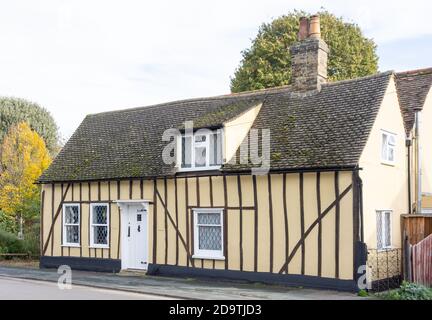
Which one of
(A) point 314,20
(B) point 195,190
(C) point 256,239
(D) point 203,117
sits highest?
(A) point 314,20

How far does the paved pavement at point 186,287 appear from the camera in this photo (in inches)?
603

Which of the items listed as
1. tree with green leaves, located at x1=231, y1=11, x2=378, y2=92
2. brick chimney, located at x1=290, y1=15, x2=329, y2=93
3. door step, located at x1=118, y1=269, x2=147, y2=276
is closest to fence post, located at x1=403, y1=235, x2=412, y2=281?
brick chimney, located at x1=290, y1=15, x2=329, y2=93

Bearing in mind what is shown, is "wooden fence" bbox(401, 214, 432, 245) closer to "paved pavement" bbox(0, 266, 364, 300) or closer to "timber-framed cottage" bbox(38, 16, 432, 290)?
"timber-framed cottage" bbox(38, 16, 432, 290)

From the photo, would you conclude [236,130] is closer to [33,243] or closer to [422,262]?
[422,262]

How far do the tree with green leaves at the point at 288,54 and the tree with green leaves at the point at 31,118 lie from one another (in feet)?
48.0

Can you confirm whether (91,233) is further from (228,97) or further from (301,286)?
(301,286)

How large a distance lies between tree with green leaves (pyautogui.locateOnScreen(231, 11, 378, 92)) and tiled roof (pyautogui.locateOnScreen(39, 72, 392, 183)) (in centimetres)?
1346

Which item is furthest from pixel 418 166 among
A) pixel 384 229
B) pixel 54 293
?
pixel 54 293

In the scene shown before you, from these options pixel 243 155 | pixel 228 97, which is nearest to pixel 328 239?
pixel 243 155

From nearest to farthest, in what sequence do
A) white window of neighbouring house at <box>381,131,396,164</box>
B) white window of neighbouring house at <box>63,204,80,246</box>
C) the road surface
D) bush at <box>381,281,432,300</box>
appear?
the road surface < bush at <box>381,281,432,300</box> < white window of neighbouring house at <box>381,131,396,164</box> < white window of neighbouring house at <box>63,204,80,246</box>

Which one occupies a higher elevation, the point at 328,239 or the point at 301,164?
the point at 301,164

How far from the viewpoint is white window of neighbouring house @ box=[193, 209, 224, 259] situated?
18.9 metres

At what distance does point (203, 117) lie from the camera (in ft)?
67.2
